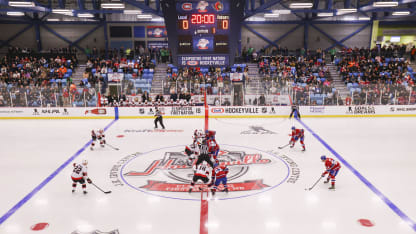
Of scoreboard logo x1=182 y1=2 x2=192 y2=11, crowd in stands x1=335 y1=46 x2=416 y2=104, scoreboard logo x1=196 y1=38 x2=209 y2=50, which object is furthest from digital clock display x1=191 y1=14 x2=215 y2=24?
crowd in stands x1=335 y1=46 x2=416 y2=104

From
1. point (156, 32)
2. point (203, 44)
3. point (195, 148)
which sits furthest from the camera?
point (156, 32)

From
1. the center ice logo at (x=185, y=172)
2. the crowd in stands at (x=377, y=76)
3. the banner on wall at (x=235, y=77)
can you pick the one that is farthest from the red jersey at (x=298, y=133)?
the crowd in stands at (x=377, y=76)

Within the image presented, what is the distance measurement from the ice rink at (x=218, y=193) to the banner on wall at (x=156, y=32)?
57.9 feet

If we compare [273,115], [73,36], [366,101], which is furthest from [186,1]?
[73,36]

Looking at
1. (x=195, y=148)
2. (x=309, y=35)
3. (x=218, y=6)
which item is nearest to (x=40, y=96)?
(x=218, y=6)

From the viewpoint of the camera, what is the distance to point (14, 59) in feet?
77.1

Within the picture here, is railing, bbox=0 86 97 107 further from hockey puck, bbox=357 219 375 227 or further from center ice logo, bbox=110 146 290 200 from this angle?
hockey puck, bbox=357 219 375 227

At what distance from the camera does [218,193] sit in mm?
7543

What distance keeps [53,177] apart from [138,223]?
3790 mm

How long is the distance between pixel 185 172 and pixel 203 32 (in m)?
12.1

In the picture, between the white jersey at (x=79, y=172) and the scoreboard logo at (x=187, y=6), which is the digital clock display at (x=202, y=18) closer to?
the scoreboard logo at (x=187, y=6)

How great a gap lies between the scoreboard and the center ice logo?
9.65 metres

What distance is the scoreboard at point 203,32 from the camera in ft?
60.2

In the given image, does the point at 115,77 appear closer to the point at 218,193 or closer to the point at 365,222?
the point at 218,193
